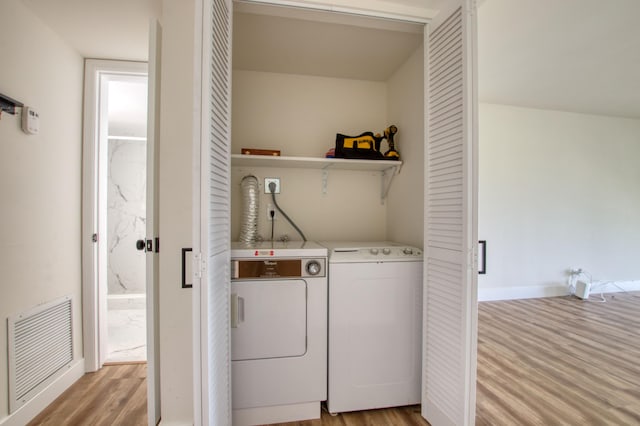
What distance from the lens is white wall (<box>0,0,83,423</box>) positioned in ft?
5.16

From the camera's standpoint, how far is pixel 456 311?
Result: 144 cm

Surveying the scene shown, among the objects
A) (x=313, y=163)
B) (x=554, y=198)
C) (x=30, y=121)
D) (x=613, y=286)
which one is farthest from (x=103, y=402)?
(x=613, y=286)

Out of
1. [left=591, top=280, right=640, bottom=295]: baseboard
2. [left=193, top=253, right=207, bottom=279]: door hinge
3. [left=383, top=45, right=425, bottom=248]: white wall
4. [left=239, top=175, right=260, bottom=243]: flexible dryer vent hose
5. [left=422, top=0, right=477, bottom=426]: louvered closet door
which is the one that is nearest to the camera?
[left=193, top=253, right=207, bottom=279]: door hinge

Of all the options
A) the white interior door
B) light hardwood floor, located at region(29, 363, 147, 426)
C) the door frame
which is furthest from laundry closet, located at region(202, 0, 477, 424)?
the door frame

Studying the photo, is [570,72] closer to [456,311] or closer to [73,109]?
[456,311]

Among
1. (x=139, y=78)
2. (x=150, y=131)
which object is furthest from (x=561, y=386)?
(x=139, y=78)

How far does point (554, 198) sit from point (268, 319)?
185 inches

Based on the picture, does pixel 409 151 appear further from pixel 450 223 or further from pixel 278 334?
pixel 278 334

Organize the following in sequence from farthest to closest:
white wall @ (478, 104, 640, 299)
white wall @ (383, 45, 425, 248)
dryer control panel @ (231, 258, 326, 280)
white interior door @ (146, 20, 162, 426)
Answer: white wall @ (478, 104, 640, 299), white wall @ (383, 45, 425, 248), dryer control panel @ (231, 258, 326, 280), white interior door @ (146, 20, 162, 426)

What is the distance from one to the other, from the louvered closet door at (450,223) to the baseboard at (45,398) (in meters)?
2.37

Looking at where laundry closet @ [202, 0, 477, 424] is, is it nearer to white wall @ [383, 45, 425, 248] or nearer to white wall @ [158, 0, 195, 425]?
white wall @ [383, 45, 425, 248]

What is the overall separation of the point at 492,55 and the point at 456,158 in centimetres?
197

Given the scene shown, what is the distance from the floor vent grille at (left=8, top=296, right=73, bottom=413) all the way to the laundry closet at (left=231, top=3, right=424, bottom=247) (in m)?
1.29

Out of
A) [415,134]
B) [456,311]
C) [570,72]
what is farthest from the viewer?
[570,72]
